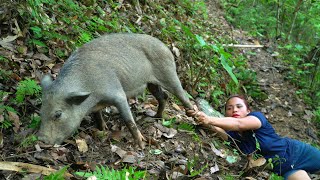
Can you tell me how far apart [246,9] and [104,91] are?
15.1 metres

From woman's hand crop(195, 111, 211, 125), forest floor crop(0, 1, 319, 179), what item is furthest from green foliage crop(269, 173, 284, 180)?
woman's hand crop(195, 111, 211, 125)

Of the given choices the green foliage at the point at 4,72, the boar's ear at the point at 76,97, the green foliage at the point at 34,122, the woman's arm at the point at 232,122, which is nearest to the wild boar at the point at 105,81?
the boar's ear at the point at 76,97

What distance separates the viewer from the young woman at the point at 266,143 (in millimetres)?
6566

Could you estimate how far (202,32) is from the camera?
40.7 ft

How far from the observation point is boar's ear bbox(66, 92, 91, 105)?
4867mm

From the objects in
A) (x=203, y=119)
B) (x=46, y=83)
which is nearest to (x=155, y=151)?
(x=203, y=119)

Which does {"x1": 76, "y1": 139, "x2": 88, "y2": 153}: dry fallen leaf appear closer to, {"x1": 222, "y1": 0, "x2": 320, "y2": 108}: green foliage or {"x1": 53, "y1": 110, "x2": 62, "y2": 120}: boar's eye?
{"x1": 53, "y1": 110, "x2": 62, "y2": 120}: boar's eye

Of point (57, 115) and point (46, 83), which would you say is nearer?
point (57, 115)

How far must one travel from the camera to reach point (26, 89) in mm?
5566

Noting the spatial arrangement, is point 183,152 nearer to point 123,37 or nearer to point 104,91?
point 104,91

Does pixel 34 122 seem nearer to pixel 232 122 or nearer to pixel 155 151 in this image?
pixel 155 151

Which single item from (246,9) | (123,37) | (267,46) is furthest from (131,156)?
(246,9)

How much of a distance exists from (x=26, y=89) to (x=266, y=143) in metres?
4.16

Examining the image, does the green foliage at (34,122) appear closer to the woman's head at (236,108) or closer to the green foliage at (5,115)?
the green foliage at (5,115)
